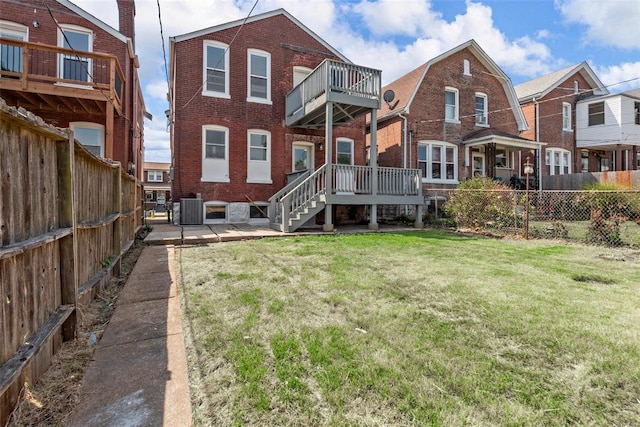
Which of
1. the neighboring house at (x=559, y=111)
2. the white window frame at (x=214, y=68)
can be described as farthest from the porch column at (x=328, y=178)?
the neighboring house at (x=559, y=111)

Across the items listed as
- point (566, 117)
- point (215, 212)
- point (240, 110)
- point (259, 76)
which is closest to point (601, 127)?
point (566, 117)

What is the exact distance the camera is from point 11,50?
382 inches

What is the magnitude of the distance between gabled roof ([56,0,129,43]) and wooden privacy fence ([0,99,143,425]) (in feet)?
34.9

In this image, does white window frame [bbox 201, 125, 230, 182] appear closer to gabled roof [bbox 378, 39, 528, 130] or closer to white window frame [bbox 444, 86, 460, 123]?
gabled roof [bbox 378, 39, 528, 130]

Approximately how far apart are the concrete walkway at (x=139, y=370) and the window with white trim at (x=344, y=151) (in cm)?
1122

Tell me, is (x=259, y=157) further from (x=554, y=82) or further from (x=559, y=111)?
(x=559, y=111)

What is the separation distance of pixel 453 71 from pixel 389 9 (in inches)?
259

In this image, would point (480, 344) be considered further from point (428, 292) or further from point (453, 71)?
point (453, 71)

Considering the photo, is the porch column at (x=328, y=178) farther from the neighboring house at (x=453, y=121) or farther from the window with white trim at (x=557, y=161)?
the window with white trim at (x=557, y=161)

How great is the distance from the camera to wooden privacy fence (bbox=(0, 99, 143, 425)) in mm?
1799

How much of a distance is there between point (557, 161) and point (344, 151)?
1475 centimetres

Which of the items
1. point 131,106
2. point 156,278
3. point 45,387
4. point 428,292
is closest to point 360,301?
point 428,292

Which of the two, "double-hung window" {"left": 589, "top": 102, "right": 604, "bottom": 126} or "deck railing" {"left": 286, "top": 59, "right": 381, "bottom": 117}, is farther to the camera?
"double-hung window" {"left": 589, "top": 102, "right": 604, "bottom": 126}

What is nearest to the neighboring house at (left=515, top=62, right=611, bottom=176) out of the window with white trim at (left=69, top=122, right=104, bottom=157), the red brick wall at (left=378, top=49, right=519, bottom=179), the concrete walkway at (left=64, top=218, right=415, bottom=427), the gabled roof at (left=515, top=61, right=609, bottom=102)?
the gabled roof at (left=515, top=61, right=609, bottom=102)
